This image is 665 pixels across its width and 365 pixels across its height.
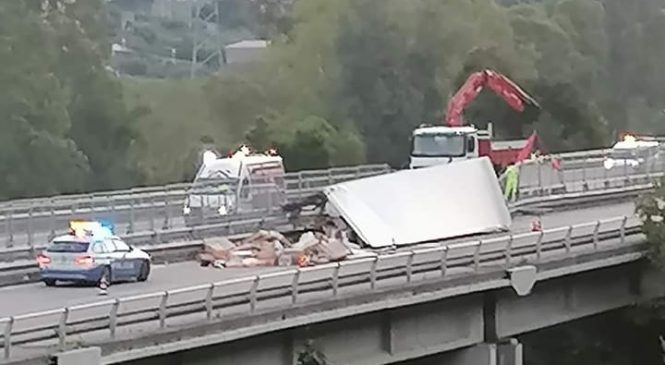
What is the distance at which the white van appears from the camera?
1694 inches

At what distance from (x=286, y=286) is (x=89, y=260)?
5.13 metres

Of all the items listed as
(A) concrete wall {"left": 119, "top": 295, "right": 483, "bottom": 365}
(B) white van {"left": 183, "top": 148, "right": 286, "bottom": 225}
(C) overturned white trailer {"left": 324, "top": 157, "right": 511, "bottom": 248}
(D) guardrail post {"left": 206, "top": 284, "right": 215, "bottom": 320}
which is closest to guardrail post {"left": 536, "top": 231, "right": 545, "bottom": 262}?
(A) concrete wall {"left": 119, "top": 295, "right": 483, "bottom": 365}

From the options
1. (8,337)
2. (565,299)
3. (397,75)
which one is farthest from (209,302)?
(397,75)

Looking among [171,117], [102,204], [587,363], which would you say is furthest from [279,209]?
[171,117]

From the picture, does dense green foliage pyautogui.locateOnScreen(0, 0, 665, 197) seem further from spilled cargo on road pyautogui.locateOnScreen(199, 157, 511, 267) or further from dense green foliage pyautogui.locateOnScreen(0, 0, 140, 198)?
spilled cargo on road pyautogui.locateOnScreen(199, 157, 511, 267)

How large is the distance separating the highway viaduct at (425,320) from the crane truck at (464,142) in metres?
16.7

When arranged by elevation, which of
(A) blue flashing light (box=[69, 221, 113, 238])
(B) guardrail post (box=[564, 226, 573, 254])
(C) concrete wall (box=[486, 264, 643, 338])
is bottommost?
(C) concrete wall (box=[486, 264, 643, 338])

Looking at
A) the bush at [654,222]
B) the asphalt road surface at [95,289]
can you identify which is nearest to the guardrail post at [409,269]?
the asphalt road surface at [95,289]

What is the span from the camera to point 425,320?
31.8 metres

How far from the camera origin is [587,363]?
141 ft

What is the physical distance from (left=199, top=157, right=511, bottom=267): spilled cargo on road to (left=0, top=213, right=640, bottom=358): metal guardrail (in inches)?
143

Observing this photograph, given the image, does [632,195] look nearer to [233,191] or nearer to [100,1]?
[233,191]

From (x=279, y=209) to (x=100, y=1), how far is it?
48767 mm

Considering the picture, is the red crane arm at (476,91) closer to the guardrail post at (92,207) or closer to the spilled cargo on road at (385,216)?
the spilled cargo on road at (385,216)
